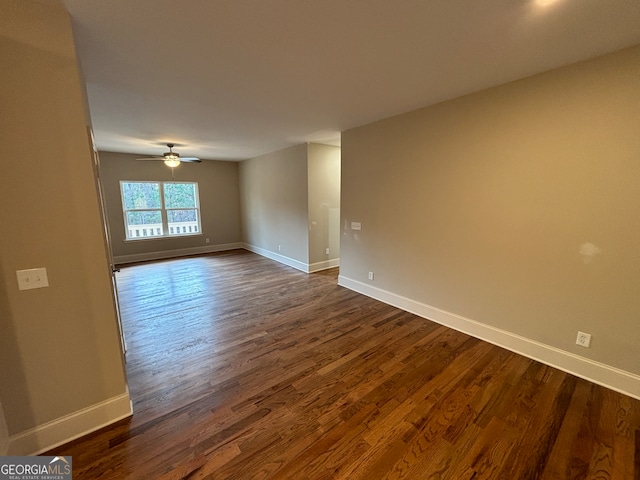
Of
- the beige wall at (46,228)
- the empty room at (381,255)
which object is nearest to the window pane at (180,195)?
the empty room at (381,255)

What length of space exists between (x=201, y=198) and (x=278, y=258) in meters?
2.84

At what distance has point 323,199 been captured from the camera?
17.0 feet

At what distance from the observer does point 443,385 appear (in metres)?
2.04

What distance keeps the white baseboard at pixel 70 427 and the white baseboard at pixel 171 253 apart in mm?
5301

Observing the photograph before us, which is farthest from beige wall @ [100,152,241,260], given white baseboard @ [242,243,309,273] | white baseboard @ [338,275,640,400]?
white baseboard @ [338,275,640,400]

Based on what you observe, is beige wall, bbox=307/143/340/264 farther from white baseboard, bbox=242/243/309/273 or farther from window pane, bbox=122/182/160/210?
window pane, bbox=122/182/160/210

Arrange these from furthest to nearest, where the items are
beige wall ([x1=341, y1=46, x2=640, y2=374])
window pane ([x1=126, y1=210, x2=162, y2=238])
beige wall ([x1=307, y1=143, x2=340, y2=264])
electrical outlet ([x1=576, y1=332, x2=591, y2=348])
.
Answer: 1. window pane ([x1=126, y1=210, x2=162, y2=238])
2. beige wall ([x1=307, y1=143, x2=340, y2=264])
3. electrical outlet ([x1=576, y1=332, x2=591, y2=348])
4. beige wall ([x1=341, y1=46, x2=640, y2=374])

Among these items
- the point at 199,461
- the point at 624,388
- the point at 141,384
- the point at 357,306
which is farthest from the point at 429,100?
the point at 141,384

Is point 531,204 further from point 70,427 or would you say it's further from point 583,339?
point 70,427

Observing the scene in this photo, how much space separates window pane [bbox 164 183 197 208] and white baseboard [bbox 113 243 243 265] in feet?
3.91

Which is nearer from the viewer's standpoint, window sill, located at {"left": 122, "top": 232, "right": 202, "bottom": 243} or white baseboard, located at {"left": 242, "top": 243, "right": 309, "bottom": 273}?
white baseboard, located at {"left": 242, "top": 243, "right": 309, "bottom": 273}

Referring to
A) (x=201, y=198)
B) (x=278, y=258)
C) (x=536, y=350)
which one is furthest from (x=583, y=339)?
(x=201, y=198)

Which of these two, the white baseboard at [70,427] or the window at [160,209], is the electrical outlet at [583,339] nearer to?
the white baseboard at [70,427]

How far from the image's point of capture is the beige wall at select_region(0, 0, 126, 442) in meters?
1.31
